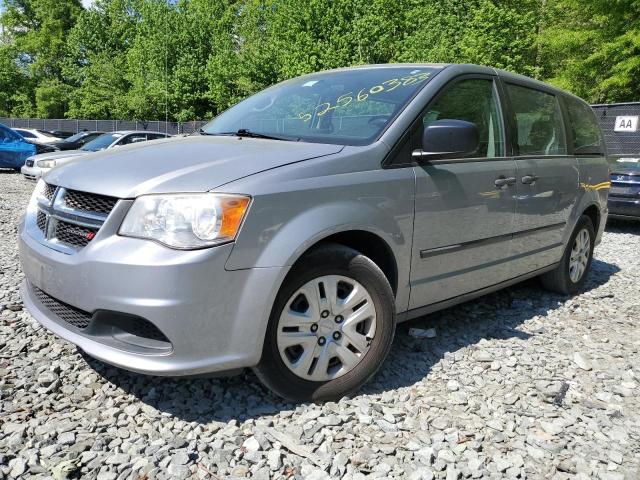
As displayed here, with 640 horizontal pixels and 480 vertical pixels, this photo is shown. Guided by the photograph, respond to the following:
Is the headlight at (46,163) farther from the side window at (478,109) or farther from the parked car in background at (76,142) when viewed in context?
the side window at (478,109)

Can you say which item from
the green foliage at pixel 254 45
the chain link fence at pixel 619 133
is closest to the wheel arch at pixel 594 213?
the chain link fence at pixel 619 133

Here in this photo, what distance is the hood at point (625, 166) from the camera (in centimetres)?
870

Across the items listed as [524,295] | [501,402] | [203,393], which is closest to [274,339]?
[203,393]

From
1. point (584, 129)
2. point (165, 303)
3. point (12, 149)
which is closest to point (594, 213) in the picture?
point (584, 129)

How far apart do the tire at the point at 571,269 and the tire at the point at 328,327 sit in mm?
2587

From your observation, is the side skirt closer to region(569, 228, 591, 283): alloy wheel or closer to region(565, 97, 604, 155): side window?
region(569, 228, 591, 283): alloy wheel

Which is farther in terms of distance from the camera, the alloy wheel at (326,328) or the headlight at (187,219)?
the alloy wheel at (326,328)

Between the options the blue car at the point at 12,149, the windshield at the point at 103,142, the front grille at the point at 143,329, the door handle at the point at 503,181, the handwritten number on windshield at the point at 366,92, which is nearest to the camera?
the front grille at the point at 143,329

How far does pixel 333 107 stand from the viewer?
11.0 feet

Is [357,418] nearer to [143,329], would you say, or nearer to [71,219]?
[143,329]

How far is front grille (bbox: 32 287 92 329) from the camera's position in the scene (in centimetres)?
248

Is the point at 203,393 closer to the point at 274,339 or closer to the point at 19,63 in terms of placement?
the point at 274,339

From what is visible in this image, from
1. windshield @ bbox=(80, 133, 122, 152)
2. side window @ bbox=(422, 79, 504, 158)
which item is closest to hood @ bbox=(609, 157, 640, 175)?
side window @ bbox=(422, 79, 504, 158)

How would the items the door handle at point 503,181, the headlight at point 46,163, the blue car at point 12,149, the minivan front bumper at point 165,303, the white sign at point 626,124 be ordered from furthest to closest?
1. the blue car at point 12,149
2. the white sign at point 626,124
3. the headlight at point 46,163
4. the door handle at point 503,181
5. the minivan front bumper at point 165,303
